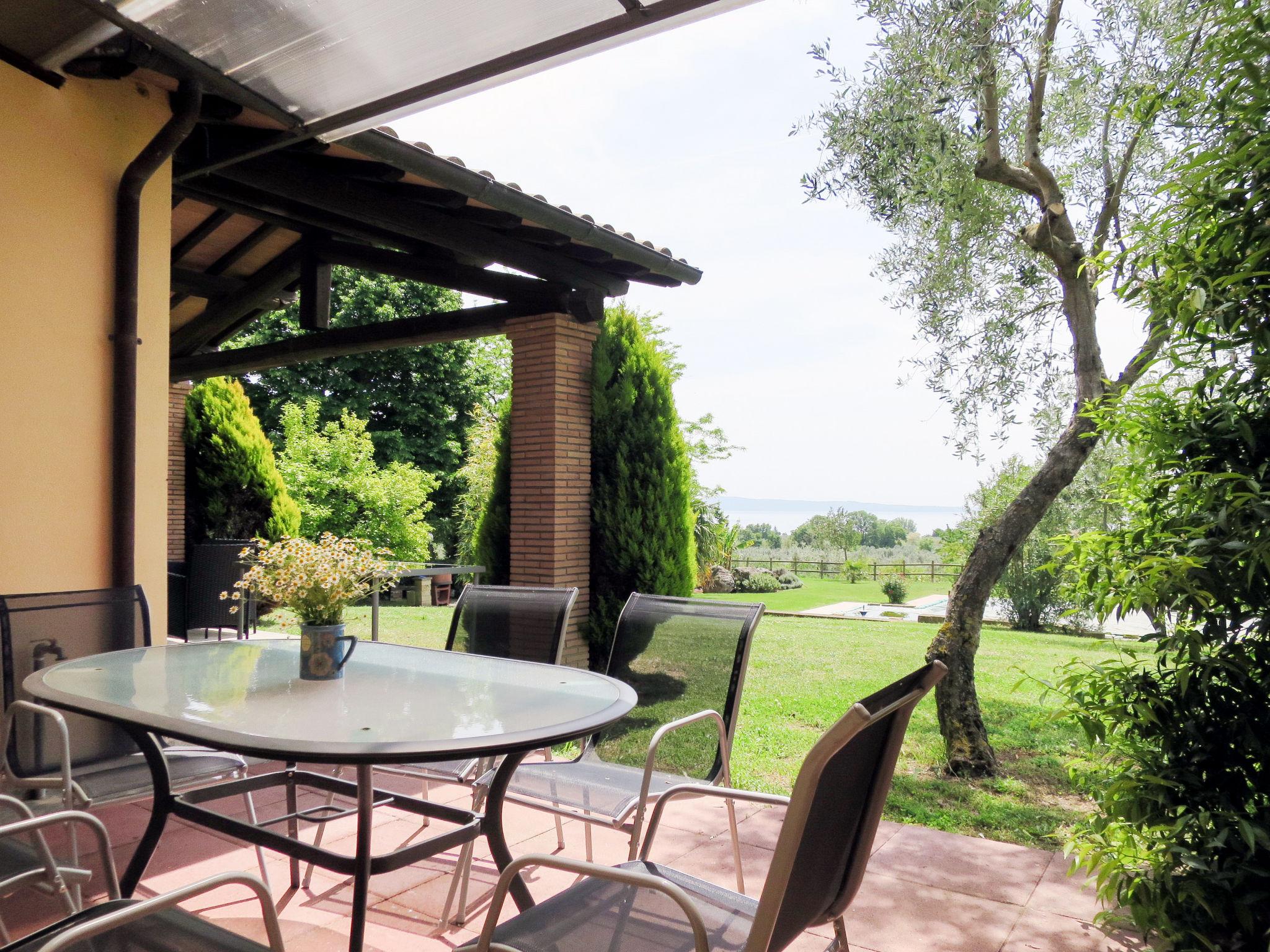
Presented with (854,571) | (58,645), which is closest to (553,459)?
(58,645)

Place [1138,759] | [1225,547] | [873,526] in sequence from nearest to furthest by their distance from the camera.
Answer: [1225,547]
[1138,759]
[873,526]

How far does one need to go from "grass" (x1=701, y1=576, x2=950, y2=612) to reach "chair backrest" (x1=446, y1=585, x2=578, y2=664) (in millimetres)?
11889

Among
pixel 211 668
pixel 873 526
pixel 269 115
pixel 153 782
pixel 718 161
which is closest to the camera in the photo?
pixel 153 782

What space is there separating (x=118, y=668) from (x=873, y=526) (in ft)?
101

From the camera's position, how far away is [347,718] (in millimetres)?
2096

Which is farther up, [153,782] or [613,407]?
[613,407]

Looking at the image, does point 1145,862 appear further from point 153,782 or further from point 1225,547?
point 153,782

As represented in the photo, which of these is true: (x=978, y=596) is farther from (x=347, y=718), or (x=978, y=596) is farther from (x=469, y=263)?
(x=469, y=263)

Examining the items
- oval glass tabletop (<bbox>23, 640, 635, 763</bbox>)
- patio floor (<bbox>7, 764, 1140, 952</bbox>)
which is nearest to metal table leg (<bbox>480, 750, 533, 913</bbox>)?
oval glass tabletop (<bbox>23, 640, 635, 763</bbox>)

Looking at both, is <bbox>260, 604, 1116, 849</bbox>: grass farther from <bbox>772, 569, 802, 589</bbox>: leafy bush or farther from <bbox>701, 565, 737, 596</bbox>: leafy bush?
<bbox>772, 569, 802, 589</bbox>: leafy bush

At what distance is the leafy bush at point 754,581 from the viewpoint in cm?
1867

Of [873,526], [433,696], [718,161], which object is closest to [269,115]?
[433,696]

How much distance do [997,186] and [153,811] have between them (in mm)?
5525

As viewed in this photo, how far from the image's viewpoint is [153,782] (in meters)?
2.51
